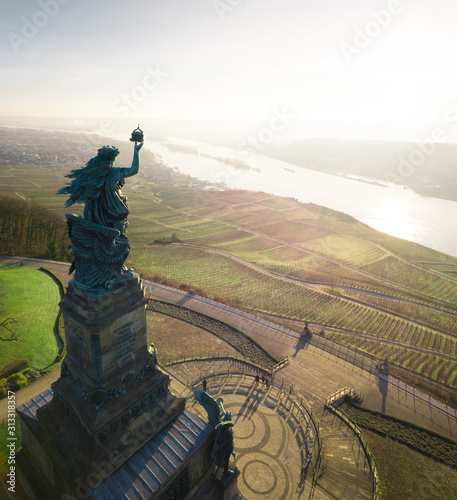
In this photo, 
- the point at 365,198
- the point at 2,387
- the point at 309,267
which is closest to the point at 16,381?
the point at 2,387

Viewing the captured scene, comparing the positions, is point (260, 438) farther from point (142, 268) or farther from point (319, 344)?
point (142, 268)

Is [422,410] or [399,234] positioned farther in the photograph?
[399,234]

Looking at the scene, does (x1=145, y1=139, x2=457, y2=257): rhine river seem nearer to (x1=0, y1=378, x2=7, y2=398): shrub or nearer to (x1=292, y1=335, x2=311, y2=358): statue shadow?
(x1=292, y1=335, x2=311, y2=358): statue shadow

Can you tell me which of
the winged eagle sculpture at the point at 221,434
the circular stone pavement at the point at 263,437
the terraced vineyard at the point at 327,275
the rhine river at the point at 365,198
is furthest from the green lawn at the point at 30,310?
the rhine river at the point at 365,198

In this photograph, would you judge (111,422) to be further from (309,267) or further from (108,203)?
(309,267)

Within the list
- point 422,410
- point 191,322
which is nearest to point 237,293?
point 191,322

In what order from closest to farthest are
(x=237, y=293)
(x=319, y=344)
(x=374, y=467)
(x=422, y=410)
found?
(x=374, y=467), (x=422, y=410), (x=319, y=344), (x=237, y=293)
